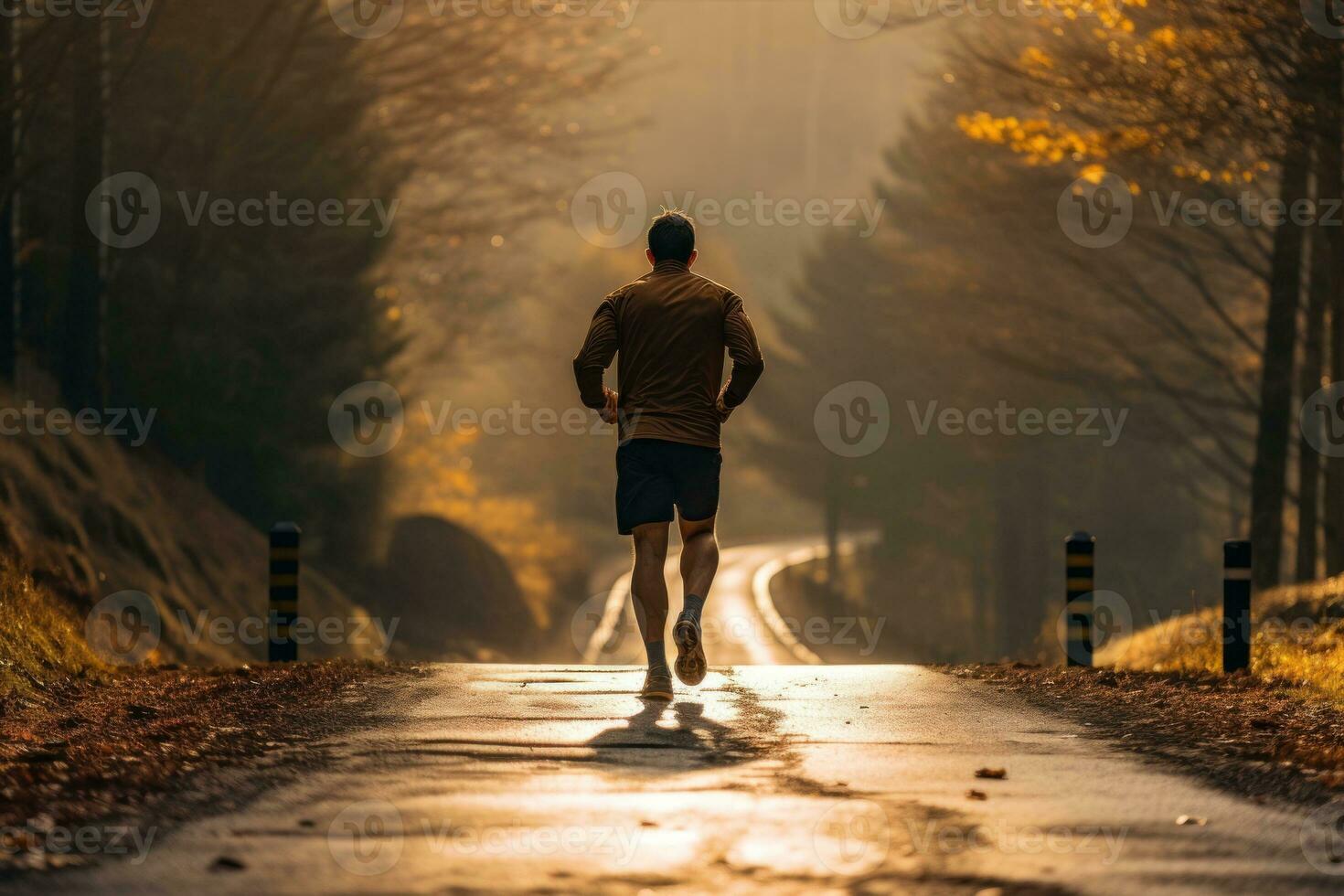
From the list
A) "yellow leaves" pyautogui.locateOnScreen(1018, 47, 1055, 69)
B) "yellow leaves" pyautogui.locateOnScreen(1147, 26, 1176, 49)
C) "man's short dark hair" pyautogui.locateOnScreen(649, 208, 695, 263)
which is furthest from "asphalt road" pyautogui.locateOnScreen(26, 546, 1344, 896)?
"yellow leaves" pyautogui.locateOnScreen(1018, 47, 1055, 69)

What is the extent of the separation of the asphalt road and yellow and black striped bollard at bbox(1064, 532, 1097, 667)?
4.22 metres

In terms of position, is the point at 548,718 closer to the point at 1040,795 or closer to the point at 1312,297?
the point at 1040,795

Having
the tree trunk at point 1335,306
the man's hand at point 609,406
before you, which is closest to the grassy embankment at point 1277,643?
the tree trunk at point 1335,306

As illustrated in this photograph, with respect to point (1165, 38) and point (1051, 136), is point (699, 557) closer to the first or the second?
point (1165, 38)

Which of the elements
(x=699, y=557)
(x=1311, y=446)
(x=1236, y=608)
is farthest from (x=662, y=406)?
(x=1311, y=446)

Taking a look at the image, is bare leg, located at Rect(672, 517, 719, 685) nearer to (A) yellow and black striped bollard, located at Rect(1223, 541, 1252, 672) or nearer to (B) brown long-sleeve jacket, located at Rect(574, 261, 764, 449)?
(B) brown long-sleeve jacket, located at Rect(574, 261, 764, 449)

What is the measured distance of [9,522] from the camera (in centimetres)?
1365

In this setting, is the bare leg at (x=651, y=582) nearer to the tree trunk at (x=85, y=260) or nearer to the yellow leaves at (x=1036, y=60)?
the yellow leaves at (x=1036, y=60)

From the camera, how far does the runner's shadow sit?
705 centimetres

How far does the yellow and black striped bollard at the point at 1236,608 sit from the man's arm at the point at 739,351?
14.4ft

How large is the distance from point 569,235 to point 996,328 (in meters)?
52.2

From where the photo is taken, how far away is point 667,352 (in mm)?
9492

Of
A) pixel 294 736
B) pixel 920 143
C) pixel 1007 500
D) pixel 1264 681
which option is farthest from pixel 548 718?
pixel 1007 500

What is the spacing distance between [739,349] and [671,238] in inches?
28.6
